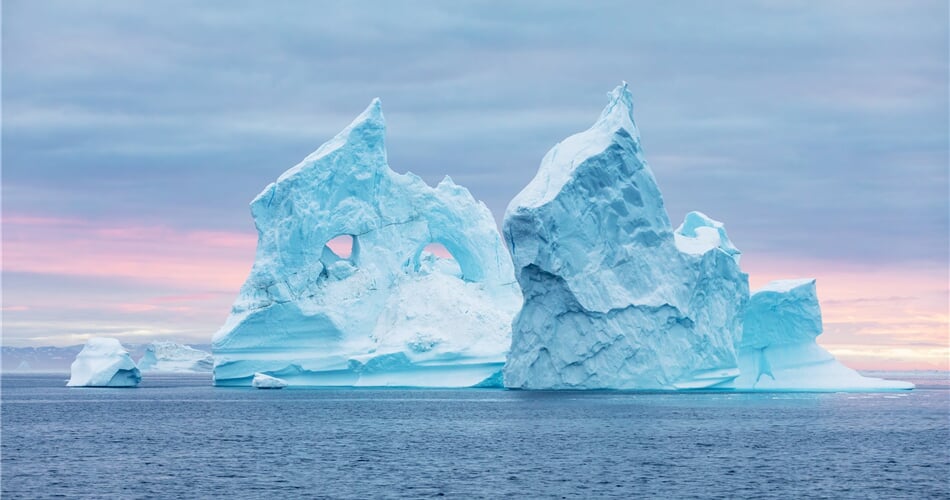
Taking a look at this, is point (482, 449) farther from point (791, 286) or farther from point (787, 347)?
point (787, 347)

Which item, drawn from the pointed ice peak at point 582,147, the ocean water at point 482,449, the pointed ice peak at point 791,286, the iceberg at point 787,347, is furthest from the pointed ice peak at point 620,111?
the ocean water at point 482,449

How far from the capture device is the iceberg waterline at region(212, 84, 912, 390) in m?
41.8

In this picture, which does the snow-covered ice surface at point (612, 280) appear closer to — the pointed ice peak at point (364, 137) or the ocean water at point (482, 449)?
the ocean water at point (482, 449)

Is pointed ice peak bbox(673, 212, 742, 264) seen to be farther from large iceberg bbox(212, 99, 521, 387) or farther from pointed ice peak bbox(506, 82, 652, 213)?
large iceberg bbox(212, 99, 521, 387)

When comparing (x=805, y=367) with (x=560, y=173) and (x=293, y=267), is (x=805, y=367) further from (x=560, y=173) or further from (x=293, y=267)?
(x=293, y=267)

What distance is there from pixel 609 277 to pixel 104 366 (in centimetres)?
2503

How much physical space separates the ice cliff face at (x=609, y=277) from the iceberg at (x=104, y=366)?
790 inches

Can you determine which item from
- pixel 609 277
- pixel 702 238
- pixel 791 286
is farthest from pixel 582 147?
pixel 791 286

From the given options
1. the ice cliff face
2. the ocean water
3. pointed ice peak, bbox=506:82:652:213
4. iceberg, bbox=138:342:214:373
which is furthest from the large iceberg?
iceberg, bbox=138:342:214:373

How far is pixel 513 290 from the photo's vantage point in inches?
2128

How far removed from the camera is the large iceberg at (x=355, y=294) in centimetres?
4775

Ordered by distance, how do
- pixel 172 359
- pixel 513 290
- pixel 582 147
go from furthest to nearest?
1. pixel 172 359
2. pixel 513 290
3. pixel 582 147

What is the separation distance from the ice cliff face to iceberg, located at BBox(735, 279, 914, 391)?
3160mm

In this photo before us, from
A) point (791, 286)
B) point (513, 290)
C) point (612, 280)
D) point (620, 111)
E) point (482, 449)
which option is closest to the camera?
point (482, 449)
